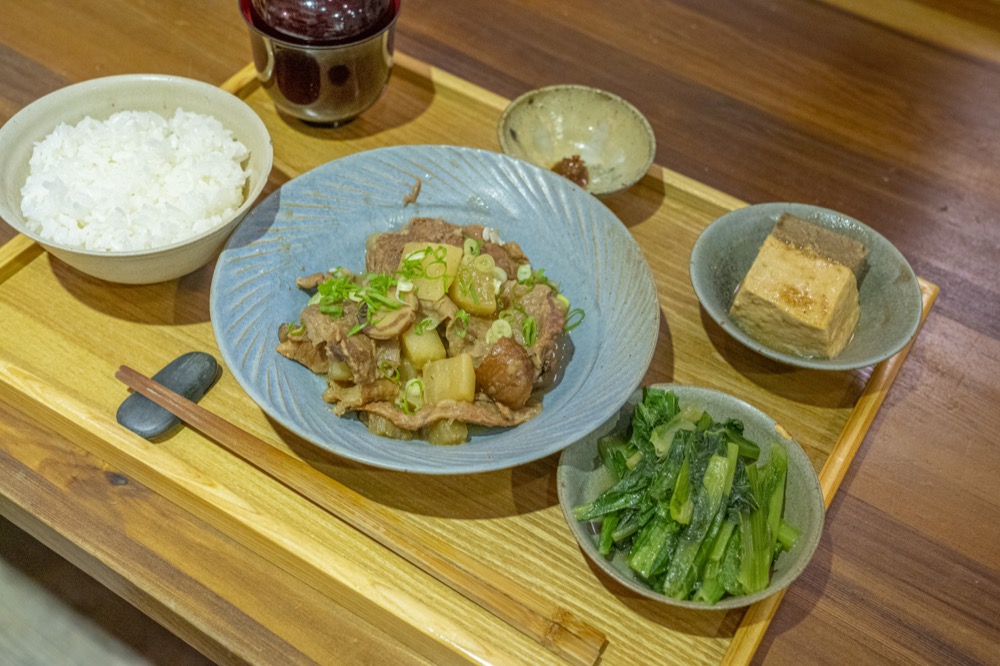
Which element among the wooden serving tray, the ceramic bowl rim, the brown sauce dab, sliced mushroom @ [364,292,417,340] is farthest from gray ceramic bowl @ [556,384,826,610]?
the ceramic bowl rim

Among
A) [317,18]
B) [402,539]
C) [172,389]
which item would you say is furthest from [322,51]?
[402,539]

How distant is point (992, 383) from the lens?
2578 millimetres

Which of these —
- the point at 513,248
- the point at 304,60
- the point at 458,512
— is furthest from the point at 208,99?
the point at 458,512

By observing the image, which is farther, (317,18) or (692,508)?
(317,18)

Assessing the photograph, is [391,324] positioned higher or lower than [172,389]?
higher

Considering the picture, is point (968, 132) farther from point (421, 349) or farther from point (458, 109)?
point (421, 349)

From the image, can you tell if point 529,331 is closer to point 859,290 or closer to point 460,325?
point 460,325

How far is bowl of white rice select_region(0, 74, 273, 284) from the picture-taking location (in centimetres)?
226

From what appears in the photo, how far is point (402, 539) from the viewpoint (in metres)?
1.93

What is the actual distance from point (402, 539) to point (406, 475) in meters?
0.24

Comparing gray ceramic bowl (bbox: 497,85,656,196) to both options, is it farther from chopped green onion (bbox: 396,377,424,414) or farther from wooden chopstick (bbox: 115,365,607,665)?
wooden chopstick (bbox: 115,365,607,665)

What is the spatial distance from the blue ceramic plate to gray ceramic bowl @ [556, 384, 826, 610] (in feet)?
0.34

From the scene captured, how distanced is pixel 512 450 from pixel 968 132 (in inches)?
104

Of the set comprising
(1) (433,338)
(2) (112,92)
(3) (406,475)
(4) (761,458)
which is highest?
(2) (112,92)
